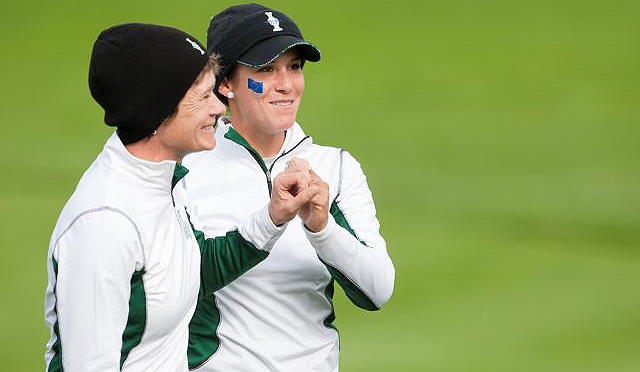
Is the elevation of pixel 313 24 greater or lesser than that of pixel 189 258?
lesser

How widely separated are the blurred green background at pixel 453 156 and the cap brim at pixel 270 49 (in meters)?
2.29

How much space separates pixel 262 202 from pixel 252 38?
400mm

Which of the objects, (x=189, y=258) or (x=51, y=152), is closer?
(x=189, y=258)

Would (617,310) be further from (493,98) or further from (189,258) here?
(189,258)

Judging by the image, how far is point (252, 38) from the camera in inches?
129

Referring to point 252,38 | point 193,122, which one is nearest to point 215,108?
point 193,122

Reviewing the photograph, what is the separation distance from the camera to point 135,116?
2.66 m

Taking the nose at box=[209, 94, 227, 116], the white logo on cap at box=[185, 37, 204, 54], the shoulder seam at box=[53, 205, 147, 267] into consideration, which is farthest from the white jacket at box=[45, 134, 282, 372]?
the white logo on cap at box=[185, 37, 204, 54]

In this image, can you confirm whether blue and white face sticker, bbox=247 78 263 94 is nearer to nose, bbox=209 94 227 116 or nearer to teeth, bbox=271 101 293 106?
teeth, bbox=271 101 293 106

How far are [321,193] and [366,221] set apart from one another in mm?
376

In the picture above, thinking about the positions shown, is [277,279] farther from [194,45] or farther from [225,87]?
[194,45]

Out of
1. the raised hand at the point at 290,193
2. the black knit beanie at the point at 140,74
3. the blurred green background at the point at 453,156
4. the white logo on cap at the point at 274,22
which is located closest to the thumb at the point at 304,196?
the raised hand at the point at 290,193

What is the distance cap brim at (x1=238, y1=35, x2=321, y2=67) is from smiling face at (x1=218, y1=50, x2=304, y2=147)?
0.04 meters

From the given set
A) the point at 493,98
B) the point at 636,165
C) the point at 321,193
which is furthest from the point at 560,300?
the point at 321,193
